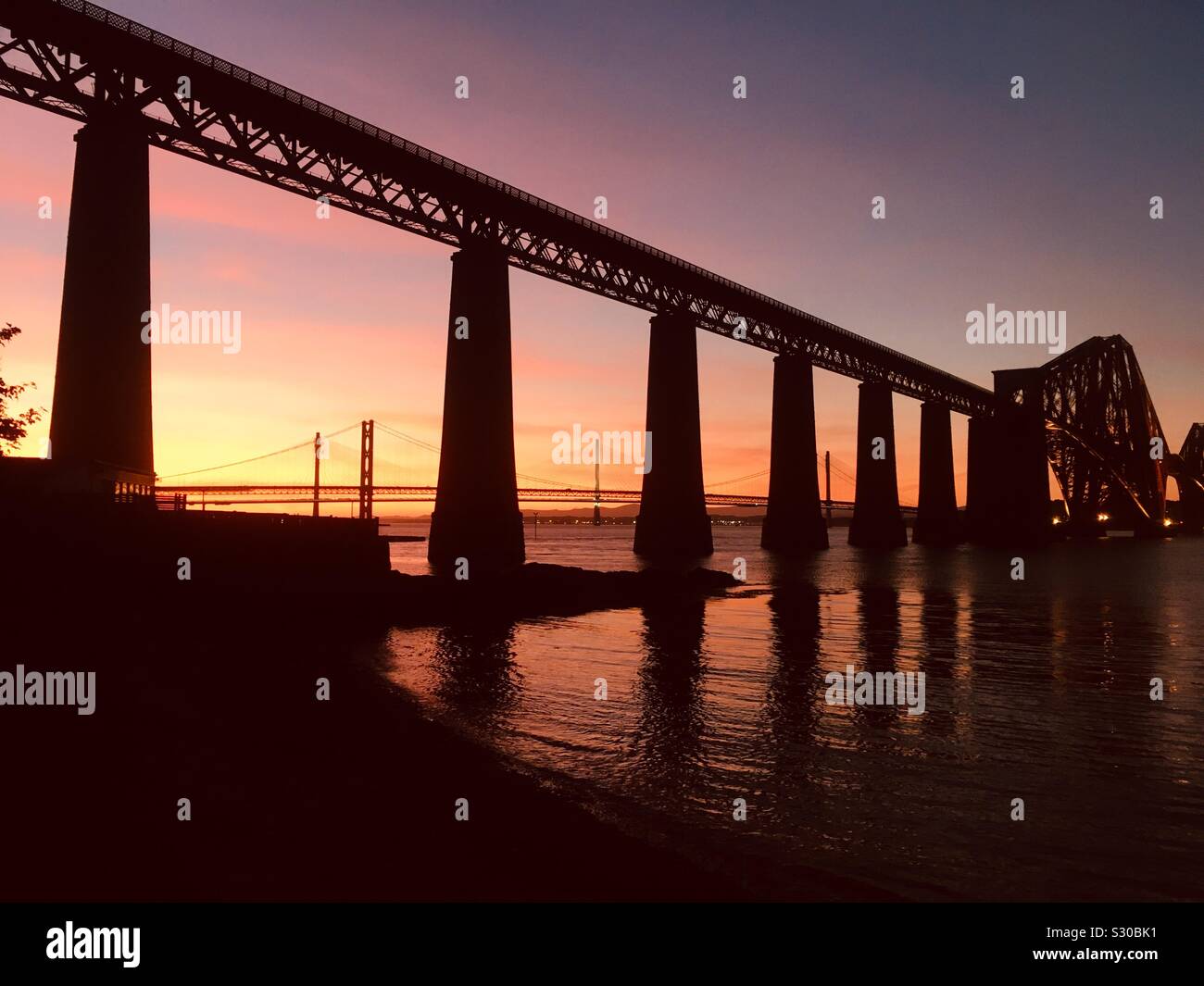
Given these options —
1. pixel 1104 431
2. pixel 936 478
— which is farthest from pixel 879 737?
pixel 1104 431

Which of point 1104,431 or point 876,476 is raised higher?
point 1104,431

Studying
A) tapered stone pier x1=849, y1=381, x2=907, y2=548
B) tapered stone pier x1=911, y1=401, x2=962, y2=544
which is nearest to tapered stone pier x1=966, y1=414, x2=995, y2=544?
tapered stone pier x1=911, y1=401, x2=962, y2=544

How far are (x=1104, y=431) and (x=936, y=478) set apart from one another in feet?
143

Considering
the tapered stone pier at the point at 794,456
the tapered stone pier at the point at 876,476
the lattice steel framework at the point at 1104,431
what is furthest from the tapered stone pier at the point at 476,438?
the lattice steel framework at the point at 1104,431

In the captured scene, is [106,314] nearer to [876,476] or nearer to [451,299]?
[451,299]

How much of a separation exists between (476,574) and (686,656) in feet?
61.9

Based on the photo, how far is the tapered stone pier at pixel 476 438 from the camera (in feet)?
129

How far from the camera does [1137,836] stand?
7.16 meters

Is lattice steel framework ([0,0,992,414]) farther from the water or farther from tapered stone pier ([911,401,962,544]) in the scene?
tapered stone pier ([911,401,962,544])

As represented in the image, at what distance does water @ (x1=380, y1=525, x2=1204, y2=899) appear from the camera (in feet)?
22.4

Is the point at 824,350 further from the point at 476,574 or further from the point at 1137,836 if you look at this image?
the point at 1137,836

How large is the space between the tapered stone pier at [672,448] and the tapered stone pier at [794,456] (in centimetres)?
1544

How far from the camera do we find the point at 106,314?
24.7m
